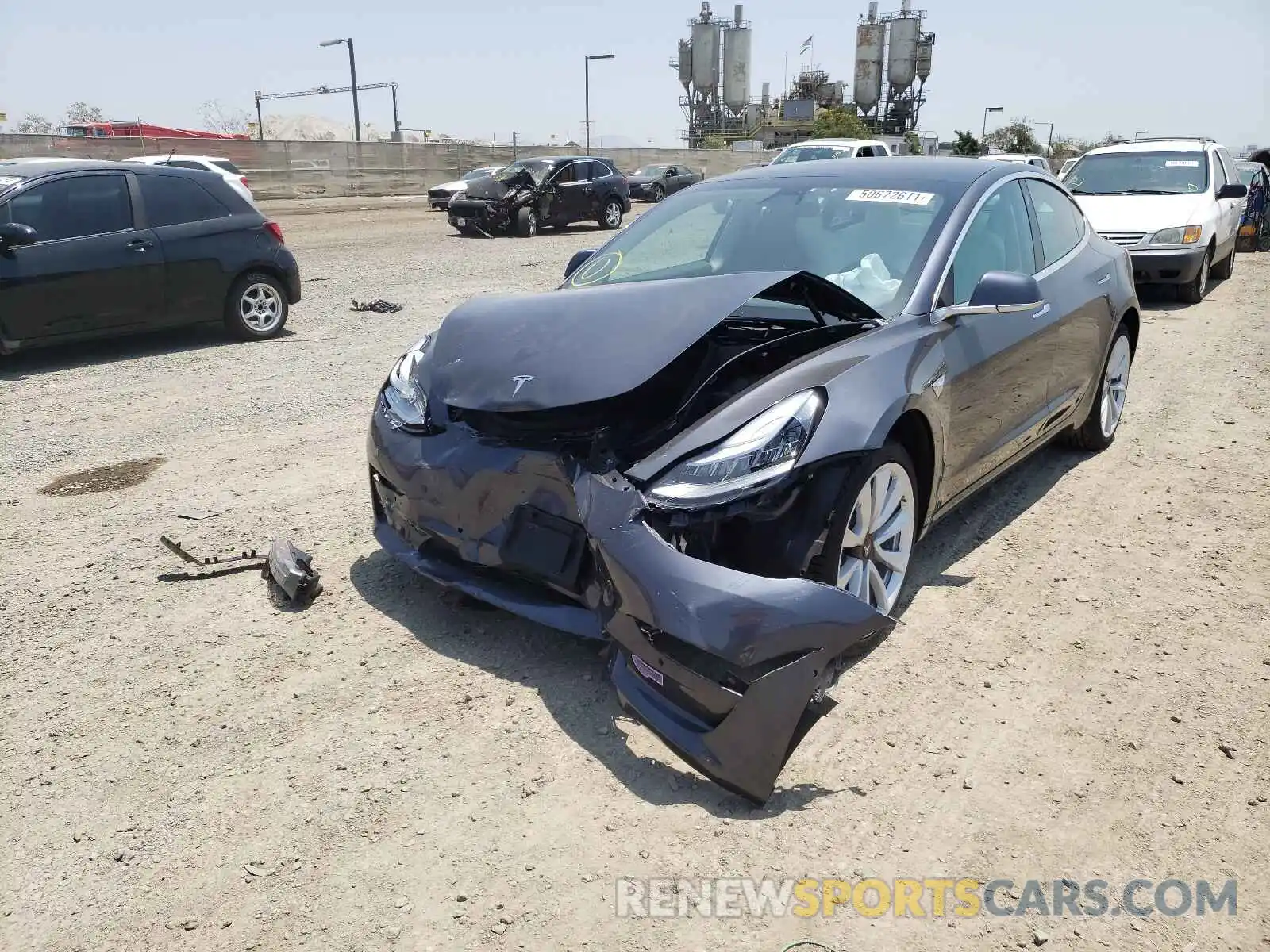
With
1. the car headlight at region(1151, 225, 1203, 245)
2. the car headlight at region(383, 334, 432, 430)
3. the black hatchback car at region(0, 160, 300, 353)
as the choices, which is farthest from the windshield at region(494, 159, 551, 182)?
the car headlight at region(383, 334, 432, 430)

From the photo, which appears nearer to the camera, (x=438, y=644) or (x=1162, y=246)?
(x=438, y=644)

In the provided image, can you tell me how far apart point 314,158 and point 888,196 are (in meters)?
30.5

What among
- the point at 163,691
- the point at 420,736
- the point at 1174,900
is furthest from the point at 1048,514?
the point at 163,691

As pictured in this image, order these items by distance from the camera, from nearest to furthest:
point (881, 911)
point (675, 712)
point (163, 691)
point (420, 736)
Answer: point (881, 911) → point (675, 712) → point (420, 736) → point (163, 691)

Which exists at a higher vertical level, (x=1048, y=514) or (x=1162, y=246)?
(x=1162, y=246)

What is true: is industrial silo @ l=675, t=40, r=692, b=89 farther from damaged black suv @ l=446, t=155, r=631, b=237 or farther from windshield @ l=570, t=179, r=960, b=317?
windshield @ l=570, t=179, r=960, b=317

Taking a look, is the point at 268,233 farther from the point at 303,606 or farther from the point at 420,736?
the point at 420,736

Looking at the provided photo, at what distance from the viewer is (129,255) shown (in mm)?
8148

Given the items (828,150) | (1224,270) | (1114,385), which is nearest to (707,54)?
(828,150)

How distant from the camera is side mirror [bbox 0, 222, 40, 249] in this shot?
24.6 feet

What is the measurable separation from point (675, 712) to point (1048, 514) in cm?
286

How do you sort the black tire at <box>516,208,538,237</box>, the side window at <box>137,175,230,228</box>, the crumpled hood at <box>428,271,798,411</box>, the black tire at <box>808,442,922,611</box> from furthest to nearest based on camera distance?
1. the black tire at <box>516,208,538,237</box>
2. the side window at <box>137,175,230,228</box>
3. the crumpled hood at <box>428,271,798,411</box>
4. the black tire at <box>808,442,922,611</box>

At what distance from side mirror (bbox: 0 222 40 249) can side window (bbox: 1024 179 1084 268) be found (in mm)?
7188

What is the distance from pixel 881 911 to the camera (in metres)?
2.30
